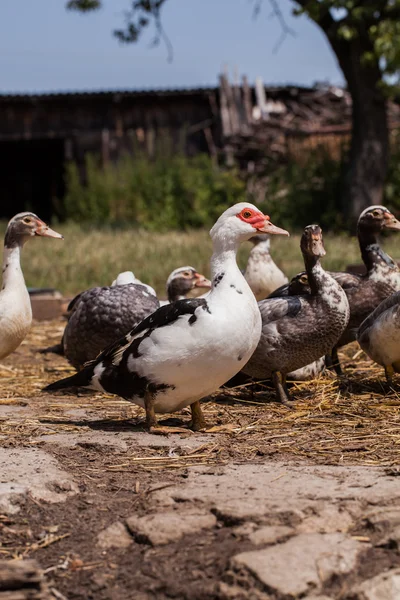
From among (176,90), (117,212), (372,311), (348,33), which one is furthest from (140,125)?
(372,311)

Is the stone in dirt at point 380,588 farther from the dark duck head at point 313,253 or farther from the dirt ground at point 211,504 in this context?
the dark duck head at point 313,253

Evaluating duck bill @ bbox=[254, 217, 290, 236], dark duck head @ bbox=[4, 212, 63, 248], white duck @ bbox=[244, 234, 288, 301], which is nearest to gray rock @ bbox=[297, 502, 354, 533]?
duck bill @ bbox=[254, 217, 290, 236]

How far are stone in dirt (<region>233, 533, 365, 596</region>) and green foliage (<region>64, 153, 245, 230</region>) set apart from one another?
13.3 metres

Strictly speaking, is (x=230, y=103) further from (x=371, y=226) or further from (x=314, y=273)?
(x=314, y=273)

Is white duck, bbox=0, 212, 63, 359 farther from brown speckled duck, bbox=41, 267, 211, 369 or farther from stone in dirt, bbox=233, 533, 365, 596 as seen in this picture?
stone in dirt, bbox=233, 533, 365, 596

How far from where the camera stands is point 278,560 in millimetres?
2885

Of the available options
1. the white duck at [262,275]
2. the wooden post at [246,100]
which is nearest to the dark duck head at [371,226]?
the white duck at [262,275]

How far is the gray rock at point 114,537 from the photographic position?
3160 millimetres

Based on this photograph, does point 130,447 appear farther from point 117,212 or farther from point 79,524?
point 117,212

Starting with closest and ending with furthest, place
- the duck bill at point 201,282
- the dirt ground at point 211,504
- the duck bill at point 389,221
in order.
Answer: the dirt ground at point 211,504, the duck bill at point 389,221, the duck bill at point 201,282

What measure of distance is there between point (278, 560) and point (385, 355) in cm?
269

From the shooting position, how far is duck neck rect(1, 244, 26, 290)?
6125 mm

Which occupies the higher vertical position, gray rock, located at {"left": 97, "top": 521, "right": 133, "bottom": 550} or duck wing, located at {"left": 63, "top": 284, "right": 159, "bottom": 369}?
duck wing, located at {"left": 63, "top": 284, "right": 159, "bottom": 369}

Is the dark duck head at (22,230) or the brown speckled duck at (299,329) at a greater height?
the dark duck head at (22,230)
